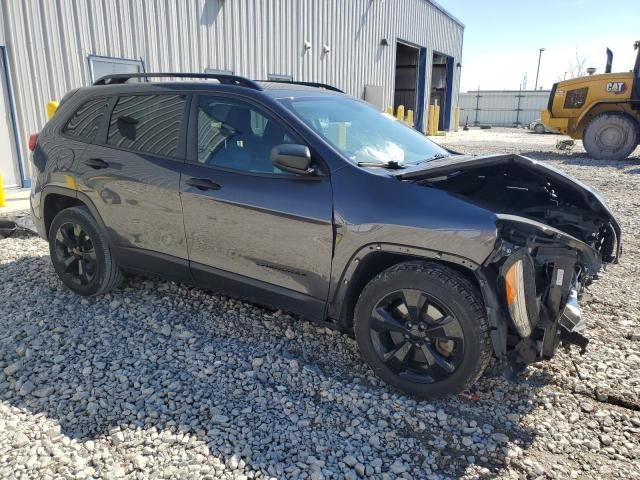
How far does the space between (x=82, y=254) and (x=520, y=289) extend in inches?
135

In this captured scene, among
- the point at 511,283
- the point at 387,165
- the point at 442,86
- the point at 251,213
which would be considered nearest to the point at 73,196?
the point at 251,213

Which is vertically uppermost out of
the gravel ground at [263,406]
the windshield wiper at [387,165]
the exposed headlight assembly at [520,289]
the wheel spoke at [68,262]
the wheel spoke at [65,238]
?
the windshield wiper at [387,165]

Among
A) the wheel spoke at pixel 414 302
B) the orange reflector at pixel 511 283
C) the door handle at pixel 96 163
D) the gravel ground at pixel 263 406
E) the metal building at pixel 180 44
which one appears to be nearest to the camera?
the gravel ground at pixel 263 406

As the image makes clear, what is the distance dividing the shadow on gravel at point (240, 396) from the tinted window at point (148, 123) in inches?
51.8

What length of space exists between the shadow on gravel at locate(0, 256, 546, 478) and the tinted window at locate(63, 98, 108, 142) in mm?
1431

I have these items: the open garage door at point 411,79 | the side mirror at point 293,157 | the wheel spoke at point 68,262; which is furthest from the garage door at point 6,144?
the open garage door at point 411,79

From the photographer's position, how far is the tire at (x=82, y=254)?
4.00 metres

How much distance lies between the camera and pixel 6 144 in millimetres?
7895

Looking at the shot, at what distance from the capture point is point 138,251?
3.81 metres

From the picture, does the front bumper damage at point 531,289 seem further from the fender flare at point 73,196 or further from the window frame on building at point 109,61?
the window frame on building at point 109,61

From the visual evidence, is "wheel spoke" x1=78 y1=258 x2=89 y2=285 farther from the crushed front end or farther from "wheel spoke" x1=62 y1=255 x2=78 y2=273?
the crushed front end

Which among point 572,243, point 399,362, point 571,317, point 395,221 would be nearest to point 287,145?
point 395,221

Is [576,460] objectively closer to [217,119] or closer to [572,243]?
[572,243]

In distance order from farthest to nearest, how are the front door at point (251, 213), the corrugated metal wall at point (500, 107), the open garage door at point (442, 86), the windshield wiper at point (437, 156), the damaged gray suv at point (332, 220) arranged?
1. the corrugated metal wall at point (500, 107)
2. the open garage door at point (442, 86)
3. the windshield wiper at point (437, 156)
4. the front door at point (251, 213)
5. the damaged gray suv at point (332, 220)
